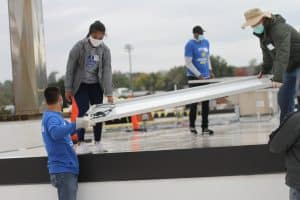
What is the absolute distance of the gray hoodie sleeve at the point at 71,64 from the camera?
4.82 m

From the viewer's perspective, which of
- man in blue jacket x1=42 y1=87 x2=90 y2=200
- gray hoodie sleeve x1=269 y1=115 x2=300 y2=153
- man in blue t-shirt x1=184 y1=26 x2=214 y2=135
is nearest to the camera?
gray hoodie sleeve x1=269 y1=115 x2=300 y2=153

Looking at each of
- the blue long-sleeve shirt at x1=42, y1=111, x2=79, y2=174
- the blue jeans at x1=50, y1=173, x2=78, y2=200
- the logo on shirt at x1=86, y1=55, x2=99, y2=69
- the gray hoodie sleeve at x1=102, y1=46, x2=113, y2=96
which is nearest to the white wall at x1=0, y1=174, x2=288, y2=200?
the blue jeans at x1=50, y1=173, x2=78, y2=200

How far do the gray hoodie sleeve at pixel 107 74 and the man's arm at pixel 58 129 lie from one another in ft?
4.19

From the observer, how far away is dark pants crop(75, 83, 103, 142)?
4.93 metres

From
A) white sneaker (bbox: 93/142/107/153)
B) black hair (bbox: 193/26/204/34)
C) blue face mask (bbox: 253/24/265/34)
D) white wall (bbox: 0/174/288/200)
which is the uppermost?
black hair (bbox: 193/26/204/34)

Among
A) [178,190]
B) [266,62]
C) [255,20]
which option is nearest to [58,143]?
A: [178,190]

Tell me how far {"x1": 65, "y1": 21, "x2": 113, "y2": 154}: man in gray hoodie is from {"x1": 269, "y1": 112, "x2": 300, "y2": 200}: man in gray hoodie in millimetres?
1984

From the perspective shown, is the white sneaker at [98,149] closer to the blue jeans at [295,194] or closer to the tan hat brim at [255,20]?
the tan hat brim at [255,20]

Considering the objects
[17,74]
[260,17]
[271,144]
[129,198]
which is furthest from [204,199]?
[17,74]

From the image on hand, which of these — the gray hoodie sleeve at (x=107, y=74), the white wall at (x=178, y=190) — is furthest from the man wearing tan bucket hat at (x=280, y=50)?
the gray hoodie sleeve at (x=107, y=74)

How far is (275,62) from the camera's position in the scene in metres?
4.08

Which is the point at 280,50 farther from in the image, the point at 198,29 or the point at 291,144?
the point at 198,29

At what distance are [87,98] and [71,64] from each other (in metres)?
0.38

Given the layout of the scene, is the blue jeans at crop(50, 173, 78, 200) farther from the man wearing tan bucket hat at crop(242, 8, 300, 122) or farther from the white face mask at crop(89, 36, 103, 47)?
the man wearing tan bucket hat at crop(242, 8, 300, 122)
